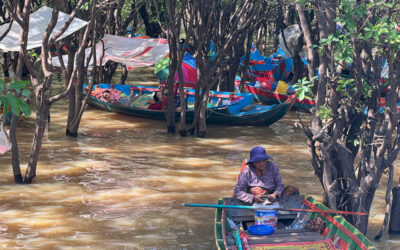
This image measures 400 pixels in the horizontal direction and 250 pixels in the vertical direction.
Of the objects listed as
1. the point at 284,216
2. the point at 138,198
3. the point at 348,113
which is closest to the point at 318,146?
the point at 348,113

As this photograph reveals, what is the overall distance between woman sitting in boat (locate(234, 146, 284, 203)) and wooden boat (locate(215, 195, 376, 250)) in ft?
→ 0.47

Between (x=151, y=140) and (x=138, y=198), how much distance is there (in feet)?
14.5

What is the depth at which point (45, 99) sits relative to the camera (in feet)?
31.1

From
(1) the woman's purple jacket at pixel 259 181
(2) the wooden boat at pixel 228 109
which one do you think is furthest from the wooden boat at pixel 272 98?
(1) the woman's purple jacket at pixel 259 181

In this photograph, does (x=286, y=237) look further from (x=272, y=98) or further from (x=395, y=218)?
(x=272, y=98)

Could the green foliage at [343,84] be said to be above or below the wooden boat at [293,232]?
above

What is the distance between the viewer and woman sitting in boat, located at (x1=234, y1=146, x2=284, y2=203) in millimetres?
7500

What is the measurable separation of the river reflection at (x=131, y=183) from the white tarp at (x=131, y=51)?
173cm

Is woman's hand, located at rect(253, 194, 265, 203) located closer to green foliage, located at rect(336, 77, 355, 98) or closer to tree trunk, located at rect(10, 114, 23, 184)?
green foliage, located at rect(336, 77, 355, 98)

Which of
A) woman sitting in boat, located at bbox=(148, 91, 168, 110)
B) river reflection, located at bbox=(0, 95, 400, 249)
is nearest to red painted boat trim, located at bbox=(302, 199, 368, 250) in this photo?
river reflection, located at bbox=(0, 95, 400, 249)

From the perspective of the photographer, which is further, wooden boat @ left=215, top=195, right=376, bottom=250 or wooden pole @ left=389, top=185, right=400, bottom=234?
wooden pole @ left=389, top=185, right=400, bottom=234

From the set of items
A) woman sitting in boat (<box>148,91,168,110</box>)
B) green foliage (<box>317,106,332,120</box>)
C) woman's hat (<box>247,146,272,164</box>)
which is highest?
green foliage (<box>317,106,332,120</box>)

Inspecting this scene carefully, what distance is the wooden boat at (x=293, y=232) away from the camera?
6352 mm

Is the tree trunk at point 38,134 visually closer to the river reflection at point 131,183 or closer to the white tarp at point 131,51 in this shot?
the river reflection at point 131,183
